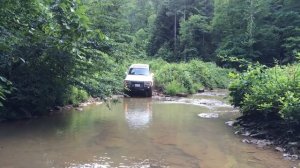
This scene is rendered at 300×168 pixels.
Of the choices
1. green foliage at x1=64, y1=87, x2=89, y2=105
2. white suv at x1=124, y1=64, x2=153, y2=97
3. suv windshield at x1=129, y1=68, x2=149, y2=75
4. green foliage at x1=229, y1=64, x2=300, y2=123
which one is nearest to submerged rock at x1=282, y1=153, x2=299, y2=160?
green foliage at x1=229, y1=64, x2=300, y2=123

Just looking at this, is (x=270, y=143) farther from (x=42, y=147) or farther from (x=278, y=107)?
(x=42, y=147)

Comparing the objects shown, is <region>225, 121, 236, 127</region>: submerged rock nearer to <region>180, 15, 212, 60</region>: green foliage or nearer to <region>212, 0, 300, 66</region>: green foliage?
<region>212, 0, 300, 66</region>: green foliage

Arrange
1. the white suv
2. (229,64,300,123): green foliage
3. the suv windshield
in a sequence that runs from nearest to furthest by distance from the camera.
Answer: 1. (229,64,300,123): green foliage
2. the white suv
3. the suv windshield

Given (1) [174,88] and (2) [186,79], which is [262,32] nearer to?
(2) [186,79]

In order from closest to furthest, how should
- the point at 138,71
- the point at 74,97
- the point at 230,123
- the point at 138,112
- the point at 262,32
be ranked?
the point at 230,123 → the point at 138,112 → the point at 74,97 → the point at 138,71 → the point at 262,32

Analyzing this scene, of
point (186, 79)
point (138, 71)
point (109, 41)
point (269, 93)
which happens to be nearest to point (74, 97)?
point (109, 41)

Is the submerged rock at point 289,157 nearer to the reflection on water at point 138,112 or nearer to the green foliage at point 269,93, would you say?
the green foliage at point 269,93

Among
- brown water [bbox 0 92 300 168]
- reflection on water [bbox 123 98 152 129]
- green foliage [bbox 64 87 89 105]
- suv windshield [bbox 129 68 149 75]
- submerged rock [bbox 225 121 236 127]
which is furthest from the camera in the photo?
suv windshield [bbox 129 68 149 75]

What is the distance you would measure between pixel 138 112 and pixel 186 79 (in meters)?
9.81

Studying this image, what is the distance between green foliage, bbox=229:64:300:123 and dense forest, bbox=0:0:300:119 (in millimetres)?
373

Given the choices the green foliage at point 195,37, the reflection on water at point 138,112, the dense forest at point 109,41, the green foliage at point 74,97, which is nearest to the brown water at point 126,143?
the reflection on water at point 138,112

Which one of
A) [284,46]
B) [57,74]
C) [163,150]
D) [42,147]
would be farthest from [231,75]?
[284,46]

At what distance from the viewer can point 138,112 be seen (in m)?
14.9

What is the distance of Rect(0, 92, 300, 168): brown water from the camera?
25.5ft
